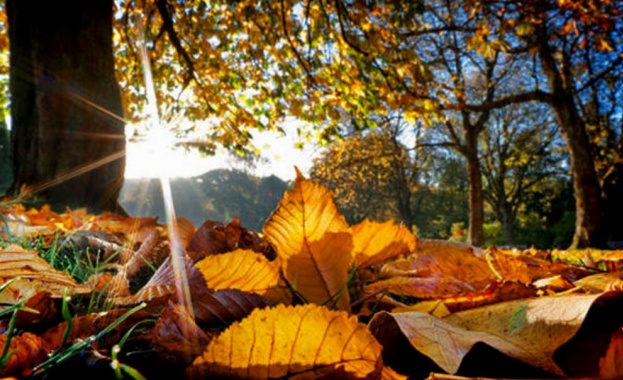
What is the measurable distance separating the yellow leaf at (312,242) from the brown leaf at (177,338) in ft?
0.74

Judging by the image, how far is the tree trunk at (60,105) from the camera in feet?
15.9

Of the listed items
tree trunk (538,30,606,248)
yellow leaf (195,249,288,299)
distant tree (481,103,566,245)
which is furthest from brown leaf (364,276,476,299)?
distant tree (481,103,566,245)

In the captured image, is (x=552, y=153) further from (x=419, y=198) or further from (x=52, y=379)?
(x=52, y=379)

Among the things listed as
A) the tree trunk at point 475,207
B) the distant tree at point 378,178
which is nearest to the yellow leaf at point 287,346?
the tree trunk at point 475,207

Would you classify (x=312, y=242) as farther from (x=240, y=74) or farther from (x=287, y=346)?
(x=240, y=74)

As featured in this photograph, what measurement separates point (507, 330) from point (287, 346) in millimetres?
309

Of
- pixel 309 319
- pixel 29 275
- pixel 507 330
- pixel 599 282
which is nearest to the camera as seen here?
pixel 309 319

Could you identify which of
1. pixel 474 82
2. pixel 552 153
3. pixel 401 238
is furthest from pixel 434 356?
pixel 552 153

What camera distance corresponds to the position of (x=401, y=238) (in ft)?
3.06

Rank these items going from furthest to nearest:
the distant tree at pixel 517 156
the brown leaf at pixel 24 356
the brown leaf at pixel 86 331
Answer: the distant tree at pixel 517 156 → the brown leaf at pixel 86 331 → the brown leaf at pixel 24 356

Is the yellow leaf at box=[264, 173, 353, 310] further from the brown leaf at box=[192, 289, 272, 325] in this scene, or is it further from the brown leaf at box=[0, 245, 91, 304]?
the brown leaf at box=[0, 245, 91, 304]

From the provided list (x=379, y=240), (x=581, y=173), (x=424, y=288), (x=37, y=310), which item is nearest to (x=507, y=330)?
(x=424, y=288)

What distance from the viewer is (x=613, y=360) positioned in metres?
0.48

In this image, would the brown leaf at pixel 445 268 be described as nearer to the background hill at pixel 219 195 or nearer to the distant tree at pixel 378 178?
the distant tree at pixel 378 178
